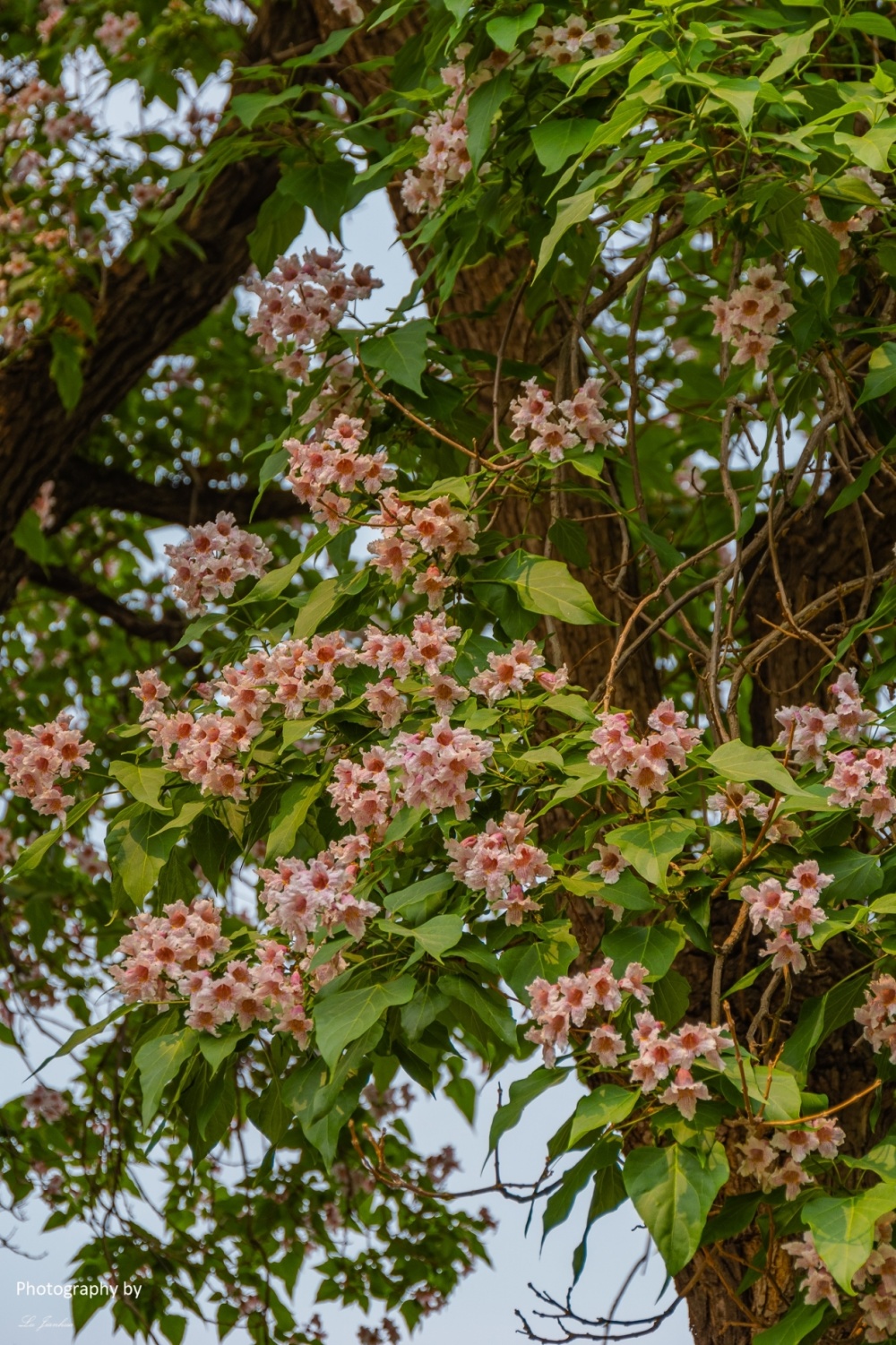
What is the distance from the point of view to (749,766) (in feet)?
3.65

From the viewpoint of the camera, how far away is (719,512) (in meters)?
2.50

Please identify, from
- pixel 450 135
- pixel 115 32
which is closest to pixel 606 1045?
pixel 450 135

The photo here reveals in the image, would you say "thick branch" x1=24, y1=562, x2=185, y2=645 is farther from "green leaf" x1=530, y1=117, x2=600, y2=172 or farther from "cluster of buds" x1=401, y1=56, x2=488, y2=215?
"green leaf" x1=530, y1=117, x2=600, y2=172

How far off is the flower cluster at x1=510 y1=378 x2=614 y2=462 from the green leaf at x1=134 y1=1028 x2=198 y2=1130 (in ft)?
2.03

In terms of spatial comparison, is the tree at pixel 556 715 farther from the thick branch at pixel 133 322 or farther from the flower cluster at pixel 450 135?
the thick branch at pixel 133 322

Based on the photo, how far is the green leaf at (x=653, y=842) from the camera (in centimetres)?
109

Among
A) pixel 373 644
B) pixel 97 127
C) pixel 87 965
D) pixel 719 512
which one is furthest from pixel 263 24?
pixel 373 644

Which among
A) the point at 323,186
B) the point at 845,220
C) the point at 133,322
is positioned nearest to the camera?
the point at 845,220

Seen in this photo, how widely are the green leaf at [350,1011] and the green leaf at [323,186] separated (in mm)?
1025

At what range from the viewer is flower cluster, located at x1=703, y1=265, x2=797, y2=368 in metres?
1.44

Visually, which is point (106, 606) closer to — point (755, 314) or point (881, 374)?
point (755, 314)

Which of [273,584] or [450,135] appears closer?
[273,584]

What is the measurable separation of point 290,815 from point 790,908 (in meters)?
0.44

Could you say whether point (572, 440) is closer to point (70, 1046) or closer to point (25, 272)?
point (70, 1046)
